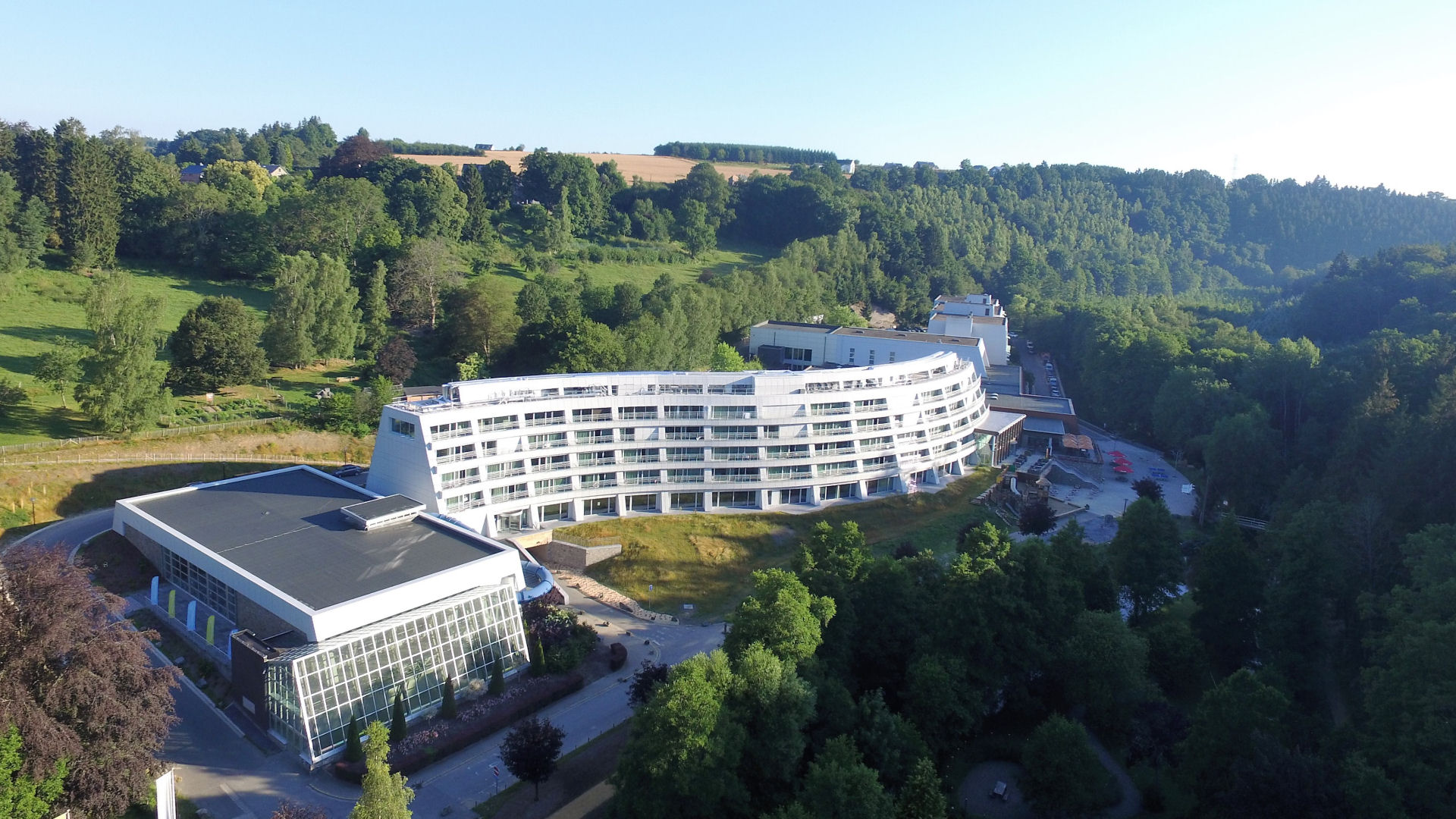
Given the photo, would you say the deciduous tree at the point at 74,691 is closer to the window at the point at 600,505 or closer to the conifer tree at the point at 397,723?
the conifer tree at the point at 397,723

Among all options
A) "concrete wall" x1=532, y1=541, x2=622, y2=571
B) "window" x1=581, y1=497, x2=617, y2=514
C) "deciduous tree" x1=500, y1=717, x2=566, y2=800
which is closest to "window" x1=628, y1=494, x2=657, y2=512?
"window" x1=581, y1=497, x2=617, y2=514

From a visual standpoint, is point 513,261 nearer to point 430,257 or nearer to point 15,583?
point 430,257

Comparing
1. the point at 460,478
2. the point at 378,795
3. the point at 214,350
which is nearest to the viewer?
the point at 378,795

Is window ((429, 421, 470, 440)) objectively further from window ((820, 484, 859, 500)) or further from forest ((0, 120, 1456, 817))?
window ((820, 484, 859, 500))

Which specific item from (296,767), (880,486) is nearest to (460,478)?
(296,767)

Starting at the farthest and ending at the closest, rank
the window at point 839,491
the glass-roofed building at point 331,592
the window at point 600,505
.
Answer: the window at point 839,491
the window at point 600,505
the glass-roofed building at point 331,592

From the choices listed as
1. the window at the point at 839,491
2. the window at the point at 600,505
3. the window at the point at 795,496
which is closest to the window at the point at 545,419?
the window at the point at 600,505

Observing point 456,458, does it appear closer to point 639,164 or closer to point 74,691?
point 74,691
